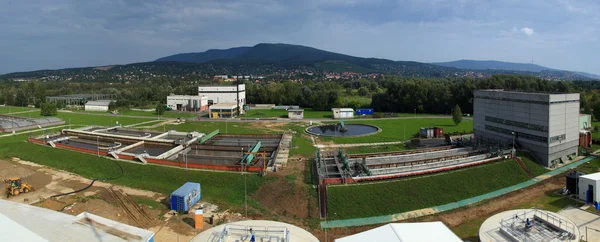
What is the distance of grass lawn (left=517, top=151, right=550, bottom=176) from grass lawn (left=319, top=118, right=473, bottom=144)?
13.8 m

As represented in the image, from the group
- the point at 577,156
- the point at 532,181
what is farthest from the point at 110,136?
the point at 577,156

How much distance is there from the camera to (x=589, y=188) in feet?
74.6

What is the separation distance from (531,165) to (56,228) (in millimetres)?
33714

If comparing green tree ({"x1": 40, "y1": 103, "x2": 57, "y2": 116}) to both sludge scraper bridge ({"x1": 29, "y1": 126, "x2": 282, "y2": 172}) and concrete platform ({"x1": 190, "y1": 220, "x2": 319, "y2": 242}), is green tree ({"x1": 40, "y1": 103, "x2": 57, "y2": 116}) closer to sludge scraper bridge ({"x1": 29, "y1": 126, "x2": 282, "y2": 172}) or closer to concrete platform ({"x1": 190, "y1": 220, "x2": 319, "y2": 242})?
sludge scraper bridge ({"x1": 29, "y1": 126, "x2": 282, "y2": 172})

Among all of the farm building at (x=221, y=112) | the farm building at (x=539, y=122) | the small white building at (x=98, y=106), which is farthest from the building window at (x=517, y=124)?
the small white building at (x=98, y=106)

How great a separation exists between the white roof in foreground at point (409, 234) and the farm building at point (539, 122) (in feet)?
73.1

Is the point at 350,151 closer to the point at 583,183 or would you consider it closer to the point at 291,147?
the point at 291,147

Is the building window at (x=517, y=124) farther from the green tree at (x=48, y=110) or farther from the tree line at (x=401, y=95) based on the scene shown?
the green tree at (x=48, y=110)

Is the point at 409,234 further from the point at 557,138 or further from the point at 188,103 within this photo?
the point at 188,103

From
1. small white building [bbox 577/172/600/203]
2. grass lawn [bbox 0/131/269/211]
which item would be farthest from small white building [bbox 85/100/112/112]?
small white building [bbox 577/172/600/203]

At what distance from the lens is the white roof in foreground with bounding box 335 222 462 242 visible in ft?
46.1

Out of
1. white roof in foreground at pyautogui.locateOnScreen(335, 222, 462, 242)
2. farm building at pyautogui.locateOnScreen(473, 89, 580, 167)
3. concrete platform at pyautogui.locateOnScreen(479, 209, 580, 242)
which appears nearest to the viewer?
white roof in foreground at pyautogui.locateOnScreen(335, 222, 462, 242)

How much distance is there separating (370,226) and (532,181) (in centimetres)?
1629

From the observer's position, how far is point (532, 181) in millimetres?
27891
